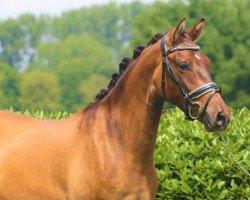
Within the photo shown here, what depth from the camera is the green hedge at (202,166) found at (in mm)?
6598

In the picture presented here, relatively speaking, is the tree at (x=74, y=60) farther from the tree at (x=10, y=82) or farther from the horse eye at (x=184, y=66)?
the horse eye at (x=184, y=66)

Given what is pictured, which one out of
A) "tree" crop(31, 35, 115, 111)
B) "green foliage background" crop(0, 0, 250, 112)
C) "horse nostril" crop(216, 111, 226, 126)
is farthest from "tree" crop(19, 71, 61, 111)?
"horse nostril" crop(216, 111, 226, 126)

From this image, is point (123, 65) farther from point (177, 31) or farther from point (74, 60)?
point (74, 60)

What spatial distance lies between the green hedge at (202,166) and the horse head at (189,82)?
2114 mm

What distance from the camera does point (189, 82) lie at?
15.0ft

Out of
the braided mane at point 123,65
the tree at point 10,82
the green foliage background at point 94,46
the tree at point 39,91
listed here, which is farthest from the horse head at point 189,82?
the tree at point 39,91

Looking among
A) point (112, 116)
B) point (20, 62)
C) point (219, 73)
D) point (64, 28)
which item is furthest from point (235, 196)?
point (64, 28)

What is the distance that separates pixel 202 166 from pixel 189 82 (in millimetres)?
2259

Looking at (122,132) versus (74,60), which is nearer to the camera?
(122,132)

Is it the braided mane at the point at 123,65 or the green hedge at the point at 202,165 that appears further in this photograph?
the green hedge at the point at 202,165

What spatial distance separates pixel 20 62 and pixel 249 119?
79674mm

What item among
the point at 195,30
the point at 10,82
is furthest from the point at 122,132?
the point at 10,82

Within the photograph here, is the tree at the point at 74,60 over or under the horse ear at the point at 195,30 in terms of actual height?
over

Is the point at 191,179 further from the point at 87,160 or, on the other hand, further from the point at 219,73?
the point at 219,73
